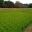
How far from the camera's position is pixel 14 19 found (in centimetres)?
60

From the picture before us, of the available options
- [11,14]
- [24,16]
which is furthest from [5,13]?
[24,16]

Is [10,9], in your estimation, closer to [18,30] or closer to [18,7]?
[18,7]

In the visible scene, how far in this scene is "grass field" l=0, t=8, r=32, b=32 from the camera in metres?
0.58

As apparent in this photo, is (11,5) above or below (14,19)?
above

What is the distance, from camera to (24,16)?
2.01 feet

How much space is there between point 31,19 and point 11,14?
0.62 ft

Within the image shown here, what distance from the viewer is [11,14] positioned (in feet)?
2.03

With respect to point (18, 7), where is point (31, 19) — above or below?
below

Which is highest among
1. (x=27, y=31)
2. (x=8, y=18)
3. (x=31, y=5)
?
(x=31, y=5)

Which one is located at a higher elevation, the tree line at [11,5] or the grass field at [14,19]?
the tree line at [11,5]

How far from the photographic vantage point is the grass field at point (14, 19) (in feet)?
1.89

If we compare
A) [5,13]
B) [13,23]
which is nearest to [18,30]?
[13,23]

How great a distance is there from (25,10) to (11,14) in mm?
141

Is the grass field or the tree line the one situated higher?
the tree line
